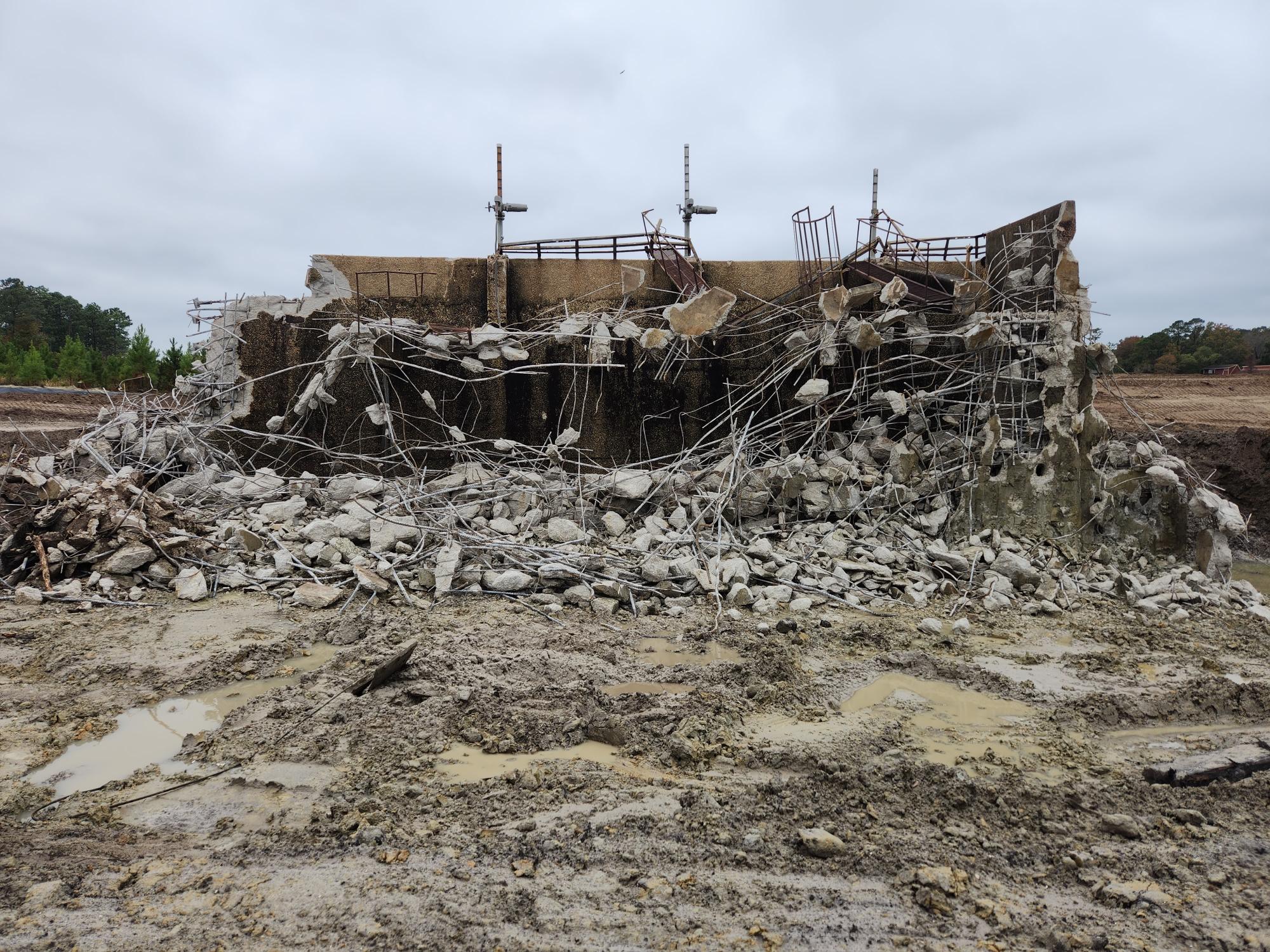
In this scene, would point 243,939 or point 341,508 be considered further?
point 341,508

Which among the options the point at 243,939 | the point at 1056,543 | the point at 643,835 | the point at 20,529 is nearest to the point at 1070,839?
the point at 643,835

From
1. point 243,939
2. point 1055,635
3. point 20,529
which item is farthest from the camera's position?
point 20,529

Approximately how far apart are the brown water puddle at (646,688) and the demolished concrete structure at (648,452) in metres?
1.41

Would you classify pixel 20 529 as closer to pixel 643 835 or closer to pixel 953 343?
pixel 643 835

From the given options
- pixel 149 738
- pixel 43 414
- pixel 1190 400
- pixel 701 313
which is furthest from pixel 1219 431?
pixel 43 414

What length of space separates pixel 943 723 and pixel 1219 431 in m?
9.27

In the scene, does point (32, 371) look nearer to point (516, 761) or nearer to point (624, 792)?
point (516, 761)

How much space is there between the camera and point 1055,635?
5.62 meters

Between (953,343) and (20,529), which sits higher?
(953,343)

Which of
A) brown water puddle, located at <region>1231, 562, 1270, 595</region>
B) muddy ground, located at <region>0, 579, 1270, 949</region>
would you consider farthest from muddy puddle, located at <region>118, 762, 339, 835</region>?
brown water puddle, located at <region>1231, 562, 1270, 595</region>

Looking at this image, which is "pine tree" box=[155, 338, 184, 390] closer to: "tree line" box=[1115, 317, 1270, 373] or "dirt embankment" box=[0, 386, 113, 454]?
"dirt embankment" box=[0, 386, 113, 454]

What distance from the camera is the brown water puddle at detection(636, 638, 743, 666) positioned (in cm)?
491

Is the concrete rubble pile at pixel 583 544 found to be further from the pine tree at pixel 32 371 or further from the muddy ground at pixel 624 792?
the pine tree at pixel 32 371

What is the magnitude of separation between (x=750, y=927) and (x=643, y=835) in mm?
618
